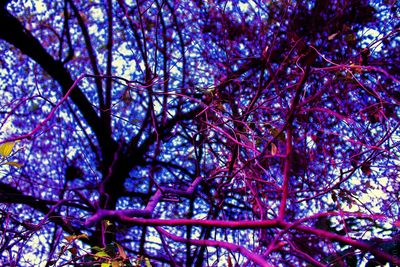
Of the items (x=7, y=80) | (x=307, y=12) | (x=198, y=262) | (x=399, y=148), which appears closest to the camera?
(x=399, y=148)

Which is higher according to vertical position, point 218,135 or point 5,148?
point 218,135

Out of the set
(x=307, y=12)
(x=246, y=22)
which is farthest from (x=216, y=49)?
(x=307, y=12)

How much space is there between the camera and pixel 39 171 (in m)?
5.63

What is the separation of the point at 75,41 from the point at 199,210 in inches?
103

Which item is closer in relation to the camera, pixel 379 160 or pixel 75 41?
pixel 379 160

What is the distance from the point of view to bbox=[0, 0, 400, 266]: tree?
188 centimetres

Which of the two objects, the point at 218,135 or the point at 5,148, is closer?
the point at 5,148

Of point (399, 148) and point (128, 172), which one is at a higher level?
point (128, 172)

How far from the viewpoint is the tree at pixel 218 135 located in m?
1.88

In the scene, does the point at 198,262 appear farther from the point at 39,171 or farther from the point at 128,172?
the point at 39,171

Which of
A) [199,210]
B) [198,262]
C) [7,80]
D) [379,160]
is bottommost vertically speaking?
[198,262]

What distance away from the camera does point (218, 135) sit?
3.30m

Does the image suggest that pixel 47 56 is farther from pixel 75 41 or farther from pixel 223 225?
pixel 223 225

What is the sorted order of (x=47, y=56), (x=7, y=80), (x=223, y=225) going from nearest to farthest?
(x=223, y=225) < (x=47, y=56) < (x=7, y=80)
